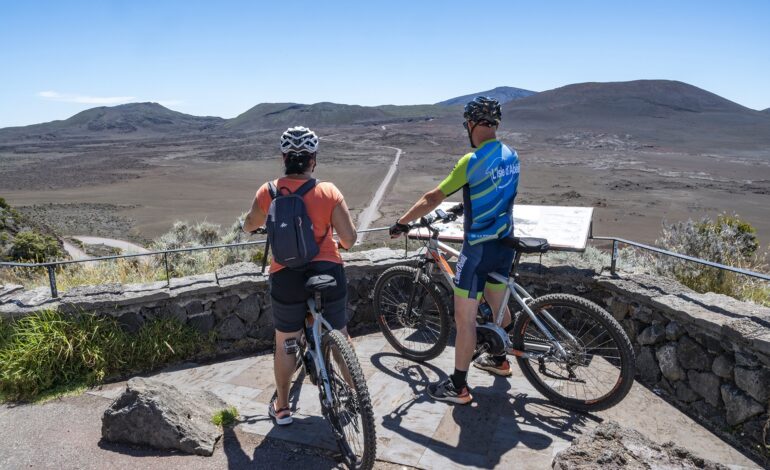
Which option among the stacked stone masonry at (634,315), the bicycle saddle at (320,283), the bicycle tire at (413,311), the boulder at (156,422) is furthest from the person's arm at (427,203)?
the boulder at (156,422)

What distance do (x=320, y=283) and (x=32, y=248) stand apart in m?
13.0

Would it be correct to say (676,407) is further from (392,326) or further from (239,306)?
(239,306)

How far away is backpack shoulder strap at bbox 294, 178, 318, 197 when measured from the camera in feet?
10.2

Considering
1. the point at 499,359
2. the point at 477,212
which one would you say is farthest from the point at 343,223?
the point at 499,359

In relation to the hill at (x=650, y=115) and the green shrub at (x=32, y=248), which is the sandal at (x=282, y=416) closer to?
the green shrub at (x=32, y=248)

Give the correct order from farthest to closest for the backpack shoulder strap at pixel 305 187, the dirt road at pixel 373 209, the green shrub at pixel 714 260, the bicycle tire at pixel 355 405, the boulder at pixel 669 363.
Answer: the dirt road at pixel 373 209 < the green shrub at pixel 714 260 < the boulder at pixel 669 363 < the backpack shoulder strap at pixel 305 187 < the bicycle tire at pixel 355 405

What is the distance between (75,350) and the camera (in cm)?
424

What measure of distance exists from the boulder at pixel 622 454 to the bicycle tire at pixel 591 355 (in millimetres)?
822

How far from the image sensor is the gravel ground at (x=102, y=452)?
3156 mm

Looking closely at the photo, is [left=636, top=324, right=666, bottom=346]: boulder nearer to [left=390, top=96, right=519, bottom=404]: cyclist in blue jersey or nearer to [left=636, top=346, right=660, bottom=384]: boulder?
[left=636, top=346, right=660, bottom=384]: boulder

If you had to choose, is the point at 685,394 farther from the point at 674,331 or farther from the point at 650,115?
the point at 650,115

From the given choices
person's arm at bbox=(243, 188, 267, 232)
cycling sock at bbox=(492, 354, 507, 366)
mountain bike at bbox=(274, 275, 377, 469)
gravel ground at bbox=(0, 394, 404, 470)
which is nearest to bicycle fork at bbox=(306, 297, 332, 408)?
mountain bike at bbox=(274, 275, 377, 469)

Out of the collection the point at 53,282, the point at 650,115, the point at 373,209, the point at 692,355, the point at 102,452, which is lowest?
the point at 373,209

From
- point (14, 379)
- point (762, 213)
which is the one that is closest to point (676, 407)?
point (14, 379)
